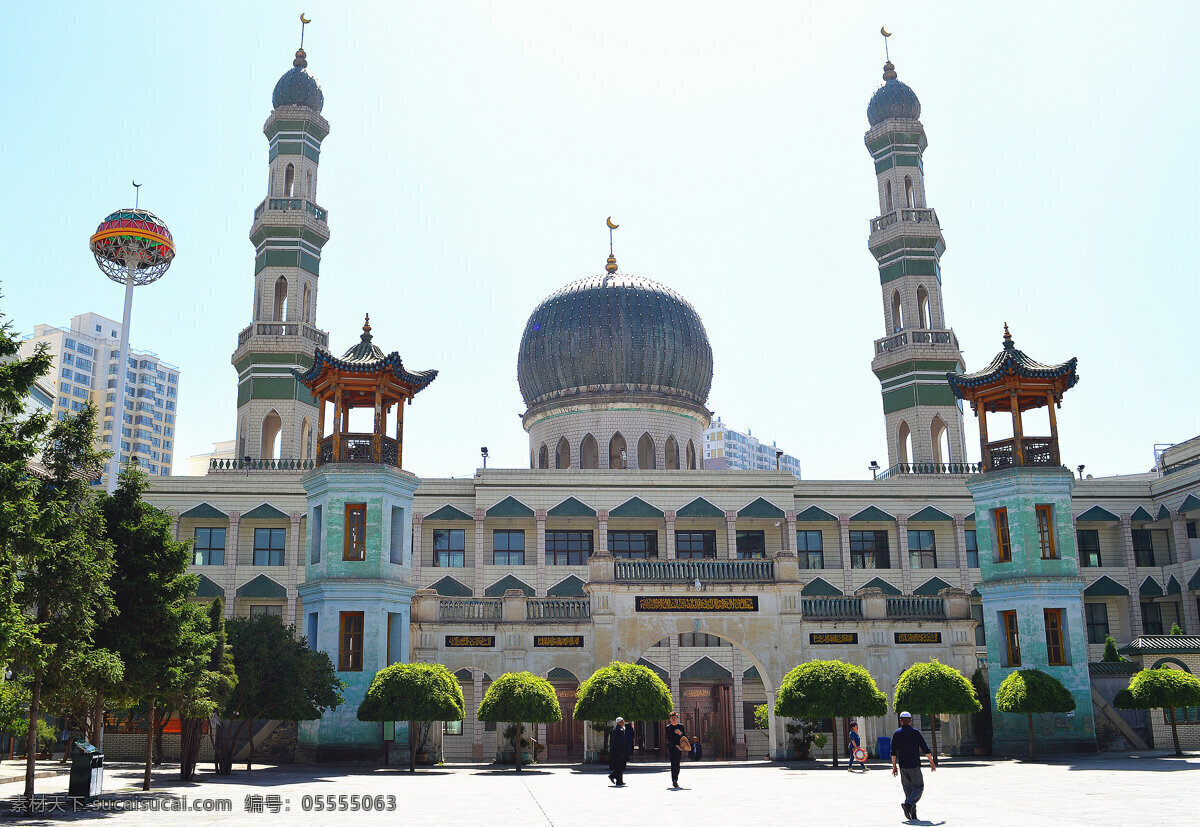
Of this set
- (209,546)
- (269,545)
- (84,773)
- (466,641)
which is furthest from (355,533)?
(209,546)

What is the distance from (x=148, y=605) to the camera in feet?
77.6

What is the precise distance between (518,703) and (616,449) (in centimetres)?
2527

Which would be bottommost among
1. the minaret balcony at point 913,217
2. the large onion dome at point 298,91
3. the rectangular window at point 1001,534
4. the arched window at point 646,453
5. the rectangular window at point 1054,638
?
the rectangular window at point 1054,638

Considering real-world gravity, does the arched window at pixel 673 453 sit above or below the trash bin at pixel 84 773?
above

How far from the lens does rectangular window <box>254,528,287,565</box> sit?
51.5 metres

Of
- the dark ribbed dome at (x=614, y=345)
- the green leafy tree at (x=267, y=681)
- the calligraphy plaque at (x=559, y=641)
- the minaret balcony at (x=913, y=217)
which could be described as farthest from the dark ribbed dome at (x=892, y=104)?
the green leafy tree at (x=267, y=681)

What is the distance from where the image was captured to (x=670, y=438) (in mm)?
56500

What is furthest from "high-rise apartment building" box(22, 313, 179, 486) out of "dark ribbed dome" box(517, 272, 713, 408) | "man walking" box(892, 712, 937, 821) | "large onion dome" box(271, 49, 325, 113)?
"man walking" box(892, 712, 937, 821)

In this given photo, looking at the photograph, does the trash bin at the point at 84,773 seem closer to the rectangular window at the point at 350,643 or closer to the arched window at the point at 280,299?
the rectangular window at the point at 350,643

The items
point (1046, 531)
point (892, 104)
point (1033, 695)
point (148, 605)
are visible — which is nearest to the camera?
point (148, 605)

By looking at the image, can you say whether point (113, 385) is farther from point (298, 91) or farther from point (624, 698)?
point (624, 698)

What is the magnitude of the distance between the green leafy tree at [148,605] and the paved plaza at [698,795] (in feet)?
7.98

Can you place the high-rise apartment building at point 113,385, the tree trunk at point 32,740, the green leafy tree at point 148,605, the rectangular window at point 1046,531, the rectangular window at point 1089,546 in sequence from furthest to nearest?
the high-rise apartment building at point 113,385 < the rectangular window at point 1089,546 < the rectangular window at point 1046,531 < the green leafy tree at point 148,605 < the tree trunk at point 32,740

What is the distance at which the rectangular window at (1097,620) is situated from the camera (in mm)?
53969
